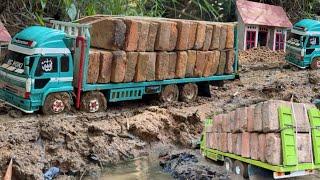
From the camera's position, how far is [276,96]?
19.1m

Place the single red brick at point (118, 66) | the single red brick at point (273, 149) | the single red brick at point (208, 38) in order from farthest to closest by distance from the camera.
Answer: the single red brick at point (208, 38)
the single red brick at point (118, 66)
the single red brick at point (273, 149)

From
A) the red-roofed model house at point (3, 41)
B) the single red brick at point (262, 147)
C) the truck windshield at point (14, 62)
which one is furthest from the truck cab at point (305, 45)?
the truck windshield at point (14, 62)

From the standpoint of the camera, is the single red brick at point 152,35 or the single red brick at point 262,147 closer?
the single red brick at point 262,147

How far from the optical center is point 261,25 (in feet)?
86.5

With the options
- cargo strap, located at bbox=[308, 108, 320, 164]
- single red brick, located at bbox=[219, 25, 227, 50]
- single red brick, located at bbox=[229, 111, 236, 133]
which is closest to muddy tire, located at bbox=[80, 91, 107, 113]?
single red brick, located at bbox=[229, 111, 236, 133]

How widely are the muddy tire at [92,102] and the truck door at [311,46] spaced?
458 inches

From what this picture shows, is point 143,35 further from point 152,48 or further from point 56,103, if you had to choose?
point 56,103

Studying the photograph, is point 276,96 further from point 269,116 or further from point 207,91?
point 269,116

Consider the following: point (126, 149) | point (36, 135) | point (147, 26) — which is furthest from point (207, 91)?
point (36, 135)

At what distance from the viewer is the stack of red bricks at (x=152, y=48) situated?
15.2 m

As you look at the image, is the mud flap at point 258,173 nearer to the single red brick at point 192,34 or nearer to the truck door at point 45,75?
the truck door at point 45,75

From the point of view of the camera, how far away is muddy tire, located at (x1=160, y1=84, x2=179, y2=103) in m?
16.9

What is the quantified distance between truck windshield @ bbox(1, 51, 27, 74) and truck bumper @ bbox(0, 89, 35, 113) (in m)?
0.68

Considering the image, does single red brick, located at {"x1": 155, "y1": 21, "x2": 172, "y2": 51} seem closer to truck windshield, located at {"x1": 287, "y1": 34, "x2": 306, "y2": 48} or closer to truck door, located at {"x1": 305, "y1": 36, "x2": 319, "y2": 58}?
truck windshield, located at {"x1": 287, "y1": 34, "x2": 306, "y2": 48}
